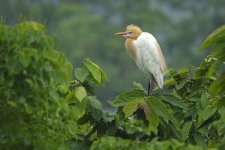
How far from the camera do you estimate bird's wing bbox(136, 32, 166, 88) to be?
7.60 metres

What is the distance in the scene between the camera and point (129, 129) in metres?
4.25

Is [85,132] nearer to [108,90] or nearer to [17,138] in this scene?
[17,138]

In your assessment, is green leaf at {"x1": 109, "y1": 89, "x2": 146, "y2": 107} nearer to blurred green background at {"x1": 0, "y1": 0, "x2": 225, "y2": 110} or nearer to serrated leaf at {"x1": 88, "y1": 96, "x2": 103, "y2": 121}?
serrated leaf at {"x1": 88, "y1": 96, "x2": 103, "y2": 121}

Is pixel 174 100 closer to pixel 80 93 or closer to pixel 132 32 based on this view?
pixel 80 93

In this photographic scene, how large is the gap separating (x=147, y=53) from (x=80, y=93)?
2208mm

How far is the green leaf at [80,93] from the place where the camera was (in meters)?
5.58

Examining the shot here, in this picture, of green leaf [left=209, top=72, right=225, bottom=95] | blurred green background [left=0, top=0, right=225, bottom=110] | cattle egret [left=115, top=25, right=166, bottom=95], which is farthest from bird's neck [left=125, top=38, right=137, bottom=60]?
blurred green background [left=0, top=0, right=225, bottom=110]

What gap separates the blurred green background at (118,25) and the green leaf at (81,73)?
2748 centimetres

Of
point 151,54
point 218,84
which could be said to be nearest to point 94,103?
point 218,84

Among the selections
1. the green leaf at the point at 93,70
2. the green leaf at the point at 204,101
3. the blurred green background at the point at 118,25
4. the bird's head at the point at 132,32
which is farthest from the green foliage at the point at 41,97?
the blurred green background at the point at 118,25

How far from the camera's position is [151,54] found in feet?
25.3

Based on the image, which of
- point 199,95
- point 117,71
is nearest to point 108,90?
point 117,71

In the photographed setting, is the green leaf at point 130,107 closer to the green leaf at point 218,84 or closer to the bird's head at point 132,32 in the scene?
the green leaf at point 218,84

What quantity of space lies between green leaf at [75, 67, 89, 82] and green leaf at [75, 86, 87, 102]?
0.06 metres
